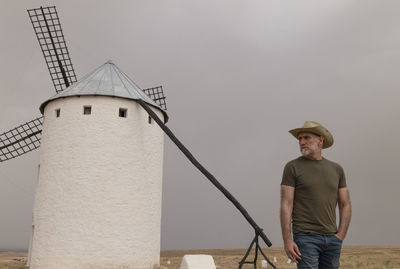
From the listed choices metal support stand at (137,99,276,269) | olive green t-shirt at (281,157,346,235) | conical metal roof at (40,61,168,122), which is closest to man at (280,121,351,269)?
olive green t-shirt at (281,157,346,235)

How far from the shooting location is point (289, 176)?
13.3 ft

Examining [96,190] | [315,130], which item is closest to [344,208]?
[315,130]

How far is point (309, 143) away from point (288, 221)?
91 centimetres

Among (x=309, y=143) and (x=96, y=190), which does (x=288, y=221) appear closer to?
(x=309, y=143)

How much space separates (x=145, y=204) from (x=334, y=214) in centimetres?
1063

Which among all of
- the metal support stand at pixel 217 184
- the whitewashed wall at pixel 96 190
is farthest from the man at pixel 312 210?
the whitewashed wall at pixel 96 190

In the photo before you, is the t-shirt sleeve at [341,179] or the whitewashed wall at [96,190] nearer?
the t-shirt sleeve at [341,179]

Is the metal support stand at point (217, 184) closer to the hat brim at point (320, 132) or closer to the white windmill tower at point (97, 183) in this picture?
the white windmill tower at point (97, 183)

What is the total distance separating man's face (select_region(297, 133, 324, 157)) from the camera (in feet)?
13.8

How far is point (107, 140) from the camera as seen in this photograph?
544 inches

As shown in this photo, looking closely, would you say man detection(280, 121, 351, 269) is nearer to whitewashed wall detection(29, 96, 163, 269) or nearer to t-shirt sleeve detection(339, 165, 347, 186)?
t-shirt sleeve detection(339, 165, 347, 186)

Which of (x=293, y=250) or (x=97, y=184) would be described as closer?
(x=293, y=250)

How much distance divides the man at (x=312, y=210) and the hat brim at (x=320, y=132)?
1cm

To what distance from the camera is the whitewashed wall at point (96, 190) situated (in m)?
13.2
